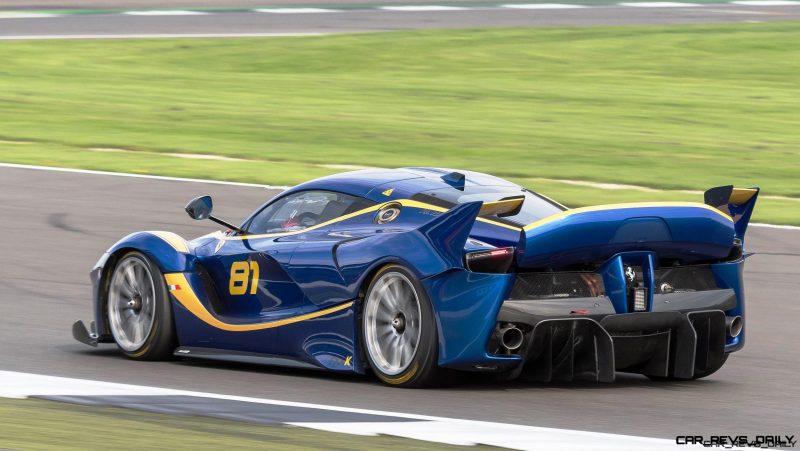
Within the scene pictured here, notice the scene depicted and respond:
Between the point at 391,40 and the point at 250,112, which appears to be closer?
the point at 250,112

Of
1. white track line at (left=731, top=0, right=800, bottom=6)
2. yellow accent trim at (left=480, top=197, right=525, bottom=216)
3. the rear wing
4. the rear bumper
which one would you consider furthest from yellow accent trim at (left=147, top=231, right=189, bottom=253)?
white track line at (left=731, top=0, right=800, bottom=6)

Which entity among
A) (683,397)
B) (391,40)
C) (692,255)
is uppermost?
(391,40)

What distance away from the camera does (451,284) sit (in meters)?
7.69

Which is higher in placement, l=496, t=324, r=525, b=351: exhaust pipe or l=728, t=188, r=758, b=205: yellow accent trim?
l=728, t=188, r=758, b=205: yellow accent trim

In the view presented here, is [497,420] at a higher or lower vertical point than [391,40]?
lower

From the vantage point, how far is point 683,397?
8.05 meters

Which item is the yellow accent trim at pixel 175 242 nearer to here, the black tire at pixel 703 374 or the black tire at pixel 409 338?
the black tire at pixel 409 338

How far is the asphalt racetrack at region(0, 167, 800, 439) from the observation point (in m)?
7.39

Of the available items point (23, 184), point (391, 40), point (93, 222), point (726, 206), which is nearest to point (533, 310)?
point (726, 206)

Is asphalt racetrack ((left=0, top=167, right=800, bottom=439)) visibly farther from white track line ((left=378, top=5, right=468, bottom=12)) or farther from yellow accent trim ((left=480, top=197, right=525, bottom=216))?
white track line ((left=378, top=5, right=468, bottom=12))

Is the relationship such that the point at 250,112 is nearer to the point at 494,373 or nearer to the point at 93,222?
the point at 93,222

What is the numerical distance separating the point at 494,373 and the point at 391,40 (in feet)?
86.7

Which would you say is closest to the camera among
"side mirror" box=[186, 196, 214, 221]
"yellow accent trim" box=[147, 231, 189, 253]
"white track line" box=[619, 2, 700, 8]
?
"side mirror" box=[186, 196, 214, 221]

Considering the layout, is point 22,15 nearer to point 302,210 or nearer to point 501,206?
point 302,210
